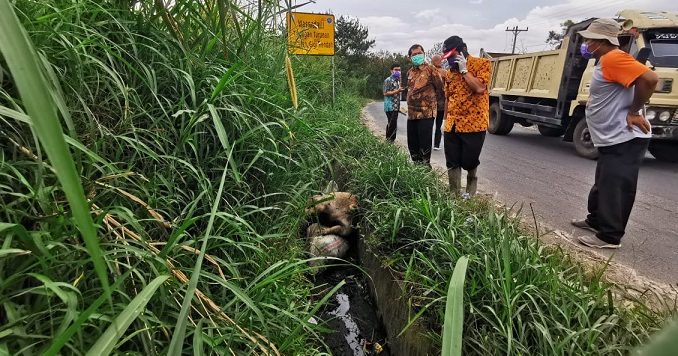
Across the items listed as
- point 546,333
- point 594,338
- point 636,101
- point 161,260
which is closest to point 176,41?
point 161,260

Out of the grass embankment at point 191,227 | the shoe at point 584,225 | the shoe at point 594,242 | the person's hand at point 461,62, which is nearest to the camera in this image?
the grass embankment at point 191,227

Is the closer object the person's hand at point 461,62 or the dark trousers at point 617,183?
the dark trousers at point 617,183

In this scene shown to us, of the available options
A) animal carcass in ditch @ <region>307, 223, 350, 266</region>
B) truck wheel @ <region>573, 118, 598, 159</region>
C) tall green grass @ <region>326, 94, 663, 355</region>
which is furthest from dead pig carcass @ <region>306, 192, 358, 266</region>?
truck wheel @ <region>573, 118, 598, 159</region>

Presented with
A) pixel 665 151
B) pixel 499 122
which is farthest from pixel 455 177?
pixel 499 122

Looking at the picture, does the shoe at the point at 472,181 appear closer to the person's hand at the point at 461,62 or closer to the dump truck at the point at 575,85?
the person's hand at the point at 461,62

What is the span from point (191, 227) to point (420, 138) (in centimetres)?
355

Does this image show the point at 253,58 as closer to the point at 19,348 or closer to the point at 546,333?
the point at 19,348

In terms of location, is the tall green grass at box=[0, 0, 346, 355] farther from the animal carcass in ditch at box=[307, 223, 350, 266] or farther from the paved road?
the paved road

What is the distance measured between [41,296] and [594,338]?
5.76 ft

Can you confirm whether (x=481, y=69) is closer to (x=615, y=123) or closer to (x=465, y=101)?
(x=465, y=101)

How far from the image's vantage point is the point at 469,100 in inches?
139

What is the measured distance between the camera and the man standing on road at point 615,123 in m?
2.66

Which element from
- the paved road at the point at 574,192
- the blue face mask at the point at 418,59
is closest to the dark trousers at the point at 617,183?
the paved road at the point at 574,192

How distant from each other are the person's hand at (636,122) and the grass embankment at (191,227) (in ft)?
4.44
